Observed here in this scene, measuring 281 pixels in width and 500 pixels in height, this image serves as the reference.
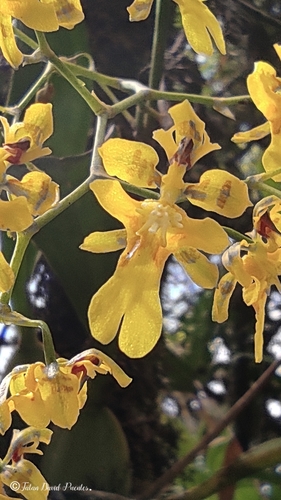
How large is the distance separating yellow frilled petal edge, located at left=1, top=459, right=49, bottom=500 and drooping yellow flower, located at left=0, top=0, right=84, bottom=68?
23 cm

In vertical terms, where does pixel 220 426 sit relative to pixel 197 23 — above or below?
below

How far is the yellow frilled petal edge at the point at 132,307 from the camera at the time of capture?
29 centimetres

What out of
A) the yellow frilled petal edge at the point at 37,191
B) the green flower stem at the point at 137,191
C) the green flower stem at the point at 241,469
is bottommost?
the green flower stem at the point at 241,469

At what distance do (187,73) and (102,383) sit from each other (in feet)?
1.15

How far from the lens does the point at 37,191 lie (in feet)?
0.94

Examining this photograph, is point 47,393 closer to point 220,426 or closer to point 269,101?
point 269,101

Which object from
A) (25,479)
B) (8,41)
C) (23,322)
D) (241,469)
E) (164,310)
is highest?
(8,41)

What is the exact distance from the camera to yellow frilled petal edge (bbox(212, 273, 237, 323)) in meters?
0.31

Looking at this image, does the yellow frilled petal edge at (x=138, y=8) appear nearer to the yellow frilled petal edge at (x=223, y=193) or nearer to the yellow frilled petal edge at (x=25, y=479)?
the yellow frilled petal edge at (x=223, y=193)

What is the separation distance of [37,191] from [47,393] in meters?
0.10

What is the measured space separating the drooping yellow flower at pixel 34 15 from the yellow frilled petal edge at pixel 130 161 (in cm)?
6

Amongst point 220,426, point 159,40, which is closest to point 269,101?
point 159,40

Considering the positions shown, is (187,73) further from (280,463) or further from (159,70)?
(280,463)

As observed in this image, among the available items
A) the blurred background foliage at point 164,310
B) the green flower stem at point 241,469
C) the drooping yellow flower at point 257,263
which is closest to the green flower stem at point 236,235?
the drooping yellow flower at point 257,263
